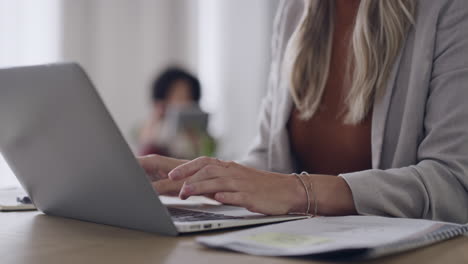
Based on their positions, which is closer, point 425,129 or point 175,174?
point 175,174

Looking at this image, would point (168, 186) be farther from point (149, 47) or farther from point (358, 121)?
point (149, 47)

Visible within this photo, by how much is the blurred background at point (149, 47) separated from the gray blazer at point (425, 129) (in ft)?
8.02

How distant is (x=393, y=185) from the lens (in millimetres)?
930

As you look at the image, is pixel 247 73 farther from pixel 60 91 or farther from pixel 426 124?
pixel 60 91

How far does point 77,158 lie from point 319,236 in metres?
0.32

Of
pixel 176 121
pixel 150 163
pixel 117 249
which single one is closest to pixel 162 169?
pixel 150 163

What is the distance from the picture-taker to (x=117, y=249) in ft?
2.15

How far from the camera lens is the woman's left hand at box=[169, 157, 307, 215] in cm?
83

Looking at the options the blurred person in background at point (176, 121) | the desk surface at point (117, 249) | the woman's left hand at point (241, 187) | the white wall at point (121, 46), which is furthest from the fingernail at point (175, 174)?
the white wall at point (121, 46)

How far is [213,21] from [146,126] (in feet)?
3.54

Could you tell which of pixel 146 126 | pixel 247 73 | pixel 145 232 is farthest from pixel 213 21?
pixel 145 232

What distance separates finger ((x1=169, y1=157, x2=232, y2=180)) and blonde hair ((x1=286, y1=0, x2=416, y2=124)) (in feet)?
1.48

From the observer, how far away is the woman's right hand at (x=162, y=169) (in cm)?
105

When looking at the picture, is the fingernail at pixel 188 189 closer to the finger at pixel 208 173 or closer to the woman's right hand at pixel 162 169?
the finger at pixel 208 173
